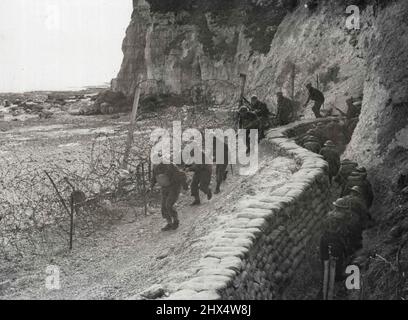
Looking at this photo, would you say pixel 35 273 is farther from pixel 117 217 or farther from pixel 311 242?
pixel 311 242

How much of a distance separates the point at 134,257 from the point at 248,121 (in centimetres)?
723

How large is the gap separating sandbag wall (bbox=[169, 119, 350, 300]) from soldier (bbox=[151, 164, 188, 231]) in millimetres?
2477

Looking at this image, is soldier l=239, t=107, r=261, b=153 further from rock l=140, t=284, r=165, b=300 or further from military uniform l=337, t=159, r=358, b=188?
rock l=140, t=284, r=165, b=300

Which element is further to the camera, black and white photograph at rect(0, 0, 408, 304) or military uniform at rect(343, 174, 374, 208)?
military uniform at rect(343, 174, 374, 208)

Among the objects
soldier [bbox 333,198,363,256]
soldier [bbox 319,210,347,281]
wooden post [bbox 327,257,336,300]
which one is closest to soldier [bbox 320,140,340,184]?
soldier [bbox 333,198,363,256]

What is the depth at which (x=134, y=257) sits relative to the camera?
30.9 feet

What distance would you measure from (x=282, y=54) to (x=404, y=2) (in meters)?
13.8

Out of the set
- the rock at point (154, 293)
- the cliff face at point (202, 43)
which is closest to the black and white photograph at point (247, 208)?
the rock at point (154, 293)

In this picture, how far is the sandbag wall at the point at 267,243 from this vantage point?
5.43 metres

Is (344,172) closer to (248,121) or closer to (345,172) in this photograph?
(345,172)

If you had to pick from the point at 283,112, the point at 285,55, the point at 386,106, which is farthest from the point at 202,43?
the point at 386,106

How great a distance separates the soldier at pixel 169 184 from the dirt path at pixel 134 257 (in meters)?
0.29

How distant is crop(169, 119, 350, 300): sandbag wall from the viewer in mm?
5432

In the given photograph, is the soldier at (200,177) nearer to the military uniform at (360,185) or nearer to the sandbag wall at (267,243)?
the sandbag wall at (267,243)
